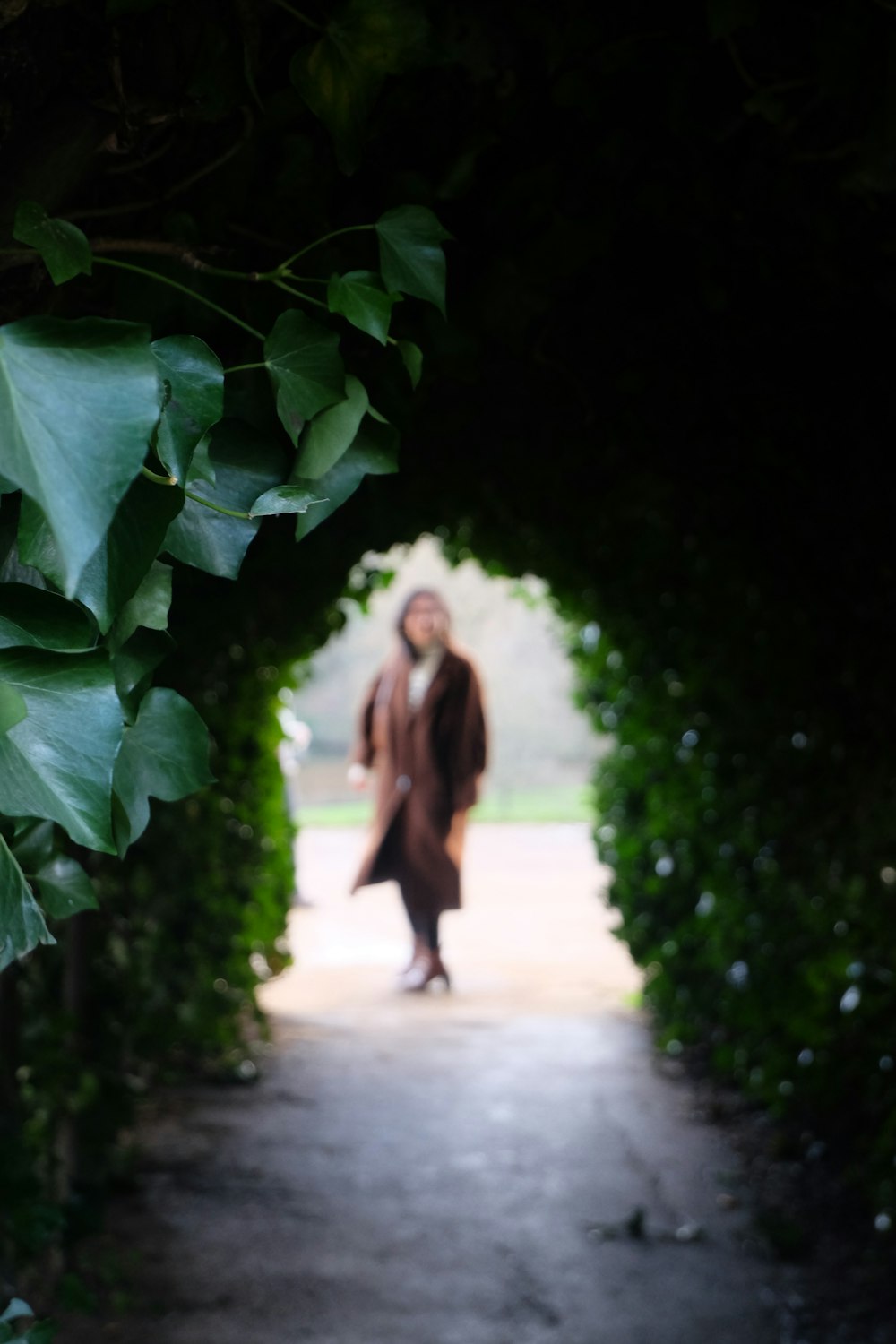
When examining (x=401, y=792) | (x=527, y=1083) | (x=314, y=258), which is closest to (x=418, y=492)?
(x=314, y=258)

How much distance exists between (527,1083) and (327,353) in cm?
419

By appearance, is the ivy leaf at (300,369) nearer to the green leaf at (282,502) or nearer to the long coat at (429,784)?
the green leaf at (282,502)

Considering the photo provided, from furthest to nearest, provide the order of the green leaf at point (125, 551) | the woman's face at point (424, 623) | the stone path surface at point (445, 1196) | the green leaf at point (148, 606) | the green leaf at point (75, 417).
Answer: the woman's face at point (424, 623), the stone path surface at point (445, 1196), the green leaf at point (148, 606), the green leaf at point (125, 551), the green leaf at point (75, 417)

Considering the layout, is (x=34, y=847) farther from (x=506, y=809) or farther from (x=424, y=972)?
(x=506, y=809)

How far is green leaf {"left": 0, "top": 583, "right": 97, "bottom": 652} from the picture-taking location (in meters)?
0.63

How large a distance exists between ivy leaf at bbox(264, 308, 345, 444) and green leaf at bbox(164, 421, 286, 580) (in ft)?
0.11

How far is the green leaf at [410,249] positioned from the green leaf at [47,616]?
392 mm

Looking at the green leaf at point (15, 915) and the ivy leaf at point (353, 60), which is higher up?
the ivy leaf at point (353, 60)

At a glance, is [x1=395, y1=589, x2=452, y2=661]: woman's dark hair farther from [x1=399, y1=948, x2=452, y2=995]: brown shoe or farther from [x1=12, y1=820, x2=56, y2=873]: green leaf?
[x1=12, y1=820, x2=56, y2=873]: green leaf

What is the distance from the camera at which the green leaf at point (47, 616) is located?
631mm

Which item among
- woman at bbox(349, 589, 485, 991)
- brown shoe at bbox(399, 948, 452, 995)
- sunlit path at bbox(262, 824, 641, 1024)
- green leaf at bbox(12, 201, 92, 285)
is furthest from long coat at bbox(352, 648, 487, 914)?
green leaf at bbox(12, 201, 92, 285)

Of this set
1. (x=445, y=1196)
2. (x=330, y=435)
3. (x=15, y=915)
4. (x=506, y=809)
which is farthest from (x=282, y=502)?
(x=506, y=809)

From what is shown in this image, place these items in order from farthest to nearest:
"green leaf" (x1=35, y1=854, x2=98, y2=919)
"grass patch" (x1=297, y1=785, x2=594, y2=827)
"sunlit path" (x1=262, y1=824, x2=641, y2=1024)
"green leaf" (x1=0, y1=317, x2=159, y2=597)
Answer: "grass patch" (x1=297, y1=785, x2=594, y2=827) → "sunlit path" (x1=262, y1=824, x2=641, y2=1024) → "green leaf" (x1=35, y1=854, x2=98, y2=919) → "green leaf" (x1=0, y1=317, x2=159, y2=597)

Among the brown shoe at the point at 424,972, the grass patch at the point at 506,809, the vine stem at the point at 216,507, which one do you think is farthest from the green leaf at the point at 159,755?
the grass patch at the point at 506,809
